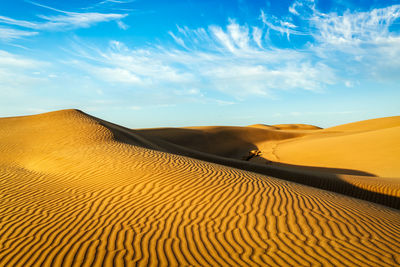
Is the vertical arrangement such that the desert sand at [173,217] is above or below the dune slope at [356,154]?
below

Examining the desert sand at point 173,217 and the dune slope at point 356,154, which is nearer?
the desert sand at point 173,217

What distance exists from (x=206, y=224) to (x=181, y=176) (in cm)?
299

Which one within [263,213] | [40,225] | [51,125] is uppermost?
[51,125]

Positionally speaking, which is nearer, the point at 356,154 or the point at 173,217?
the point at 173,217

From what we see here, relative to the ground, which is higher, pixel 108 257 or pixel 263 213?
pixel 263 213

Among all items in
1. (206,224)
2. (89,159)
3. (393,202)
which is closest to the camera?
(206,224)

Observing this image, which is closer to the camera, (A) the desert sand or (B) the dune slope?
(A) the desert sand

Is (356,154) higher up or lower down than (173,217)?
higher up

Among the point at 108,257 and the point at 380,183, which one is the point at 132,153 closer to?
the point at 108,257

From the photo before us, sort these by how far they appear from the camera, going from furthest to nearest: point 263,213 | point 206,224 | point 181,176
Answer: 1. point 181,176
2. point 263,213
3. point 206,224

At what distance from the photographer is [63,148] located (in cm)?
1261

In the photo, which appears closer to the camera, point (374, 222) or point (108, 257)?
point (108, 257)

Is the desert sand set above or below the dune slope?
below

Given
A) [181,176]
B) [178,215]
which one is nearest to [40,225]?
[178,215]
